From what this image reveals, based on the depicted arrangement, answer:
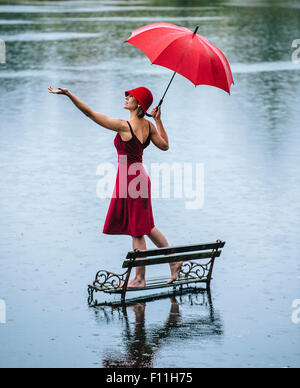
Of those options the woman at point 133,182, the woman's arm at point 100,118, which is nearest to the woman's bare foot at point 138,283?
the woman at point 133,182

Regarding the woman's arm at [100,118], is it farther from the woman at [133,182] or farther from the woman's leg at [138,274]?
the woman's leg at [138,274]

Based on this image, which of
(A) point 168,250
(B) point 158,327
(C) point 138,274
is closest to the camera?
(B) point 158,327

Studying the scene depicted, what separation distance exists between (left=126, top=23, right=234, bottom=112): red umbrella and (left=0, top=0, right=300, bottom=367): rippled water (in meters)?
1.74

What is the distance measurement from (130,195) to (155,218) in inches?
105

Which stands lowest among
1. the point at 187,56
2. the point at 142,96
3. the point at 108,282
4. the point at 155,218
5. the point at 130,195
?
the point at 108,282

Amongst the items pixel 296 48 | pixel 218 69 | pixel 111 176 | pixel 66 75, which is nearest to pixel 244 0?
pixel 296 48

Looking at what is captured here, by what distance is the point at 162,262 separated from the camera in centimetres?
797

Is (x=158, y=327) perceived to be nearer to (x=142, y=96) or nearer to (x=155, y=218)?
(x=142, y=96)

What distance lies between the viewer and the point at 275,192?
1171 centimetres

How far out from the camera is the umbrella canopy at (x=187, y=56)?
813 cm

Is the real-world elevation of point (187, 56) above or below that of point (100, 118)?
above

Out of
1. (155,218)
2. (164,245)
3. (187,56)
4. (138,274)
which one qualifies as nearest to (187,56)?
(187,56)
